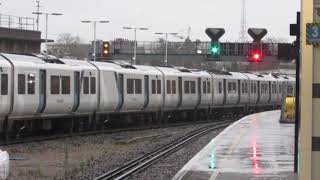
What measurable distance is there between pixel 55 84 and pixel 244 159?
36.6ft

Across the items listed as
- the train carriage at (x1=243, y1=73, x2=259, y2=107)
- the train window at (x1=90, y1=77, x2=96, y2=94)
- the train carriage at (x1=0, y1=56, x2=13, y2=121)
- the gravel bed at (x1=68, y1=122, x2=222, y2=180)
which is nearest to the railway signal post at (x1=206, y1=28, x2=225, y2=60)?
the train window at (x1=90, y1=77, x2=96, y2=94)

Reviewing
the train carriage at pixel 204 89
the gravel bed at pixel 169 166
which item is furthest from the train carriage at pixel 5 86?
the train carriage at pixel 204 89

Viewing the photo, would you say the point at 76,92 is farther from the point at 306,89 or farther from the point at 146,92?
the point at 306,89

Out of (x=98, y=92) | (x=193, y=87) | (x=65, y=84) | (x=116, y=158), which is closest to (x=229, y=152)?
(x=116, y=158)

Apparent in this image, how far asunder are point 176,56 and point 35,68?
261 ft

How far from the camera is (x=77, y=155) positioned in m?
19.6

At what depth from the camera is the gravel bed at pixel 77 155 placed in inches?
596

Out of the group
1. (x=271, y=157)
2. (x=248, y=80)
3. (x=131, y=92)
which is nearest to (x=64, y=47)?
(x=248, y=80)

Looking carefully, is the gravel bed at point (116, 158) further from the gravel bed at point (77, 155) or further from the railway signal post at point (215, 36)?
the railway signal post at point (215, 36)

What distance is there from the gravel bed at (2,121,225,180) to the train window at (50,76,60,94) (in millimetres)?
1874

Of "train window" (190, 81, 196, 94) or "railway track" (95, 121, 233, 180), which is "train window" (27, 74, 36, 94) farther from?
"train window" (190, 81, 196, 94)

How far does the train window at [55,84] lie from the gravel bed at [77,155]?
1.87 meters

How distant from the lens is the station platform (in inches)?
502

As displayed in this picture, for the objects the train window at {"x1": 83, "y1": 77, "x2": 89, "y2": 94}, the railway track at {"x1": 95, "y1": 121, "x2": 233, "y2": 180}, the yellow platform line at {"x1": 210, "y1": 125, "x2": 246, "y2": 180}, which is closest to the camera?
the yellow platform line at {"x1": 210, "y1": 125, "x2": 246, "y2": 180}
